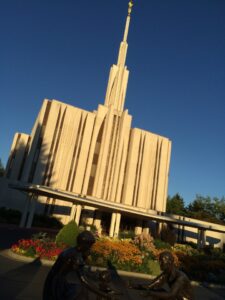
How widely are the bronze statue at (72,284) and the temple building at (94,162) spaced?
95.7 feet

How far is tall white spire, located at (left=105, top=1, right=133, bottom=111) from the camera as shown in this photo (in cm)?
4544

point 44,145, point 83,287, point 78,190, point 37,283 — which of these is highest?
point 44,145

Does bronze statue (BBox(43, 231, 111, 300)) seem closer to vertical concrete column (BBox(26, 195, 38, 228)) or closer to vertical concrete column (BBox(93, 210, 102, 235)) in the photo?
vertical concrete column (BBox(26, 195, 38, 228))

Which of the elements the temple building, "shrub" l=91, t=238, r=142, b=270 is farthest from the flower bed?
the temple building

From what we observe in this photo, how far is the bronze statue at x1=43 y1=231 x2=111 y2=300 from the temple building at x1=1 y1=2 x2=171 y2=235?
2918cm

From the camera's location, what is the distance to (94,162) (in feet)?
123

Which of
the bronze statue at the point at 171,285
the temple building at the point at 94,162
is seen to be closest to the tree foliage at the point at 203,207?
the temple building at the point at 94,162

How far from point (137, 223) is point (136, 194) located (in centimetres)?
412

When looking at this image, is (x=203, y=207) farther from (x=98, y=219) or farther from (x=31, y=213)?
(x=31, y=213)

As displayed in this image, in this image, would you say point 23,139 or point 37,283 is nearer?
point 37,283

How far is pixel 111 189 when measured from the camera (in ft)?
119

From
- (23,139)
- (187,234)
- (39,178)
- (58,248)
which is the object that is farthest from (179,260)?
(23,139)

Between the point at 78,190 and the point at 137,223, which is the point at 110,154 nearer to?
the point at 78,190

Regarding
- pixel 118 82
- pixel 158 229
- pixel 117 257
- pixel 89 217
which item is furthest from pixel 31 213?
pixel 118 82
